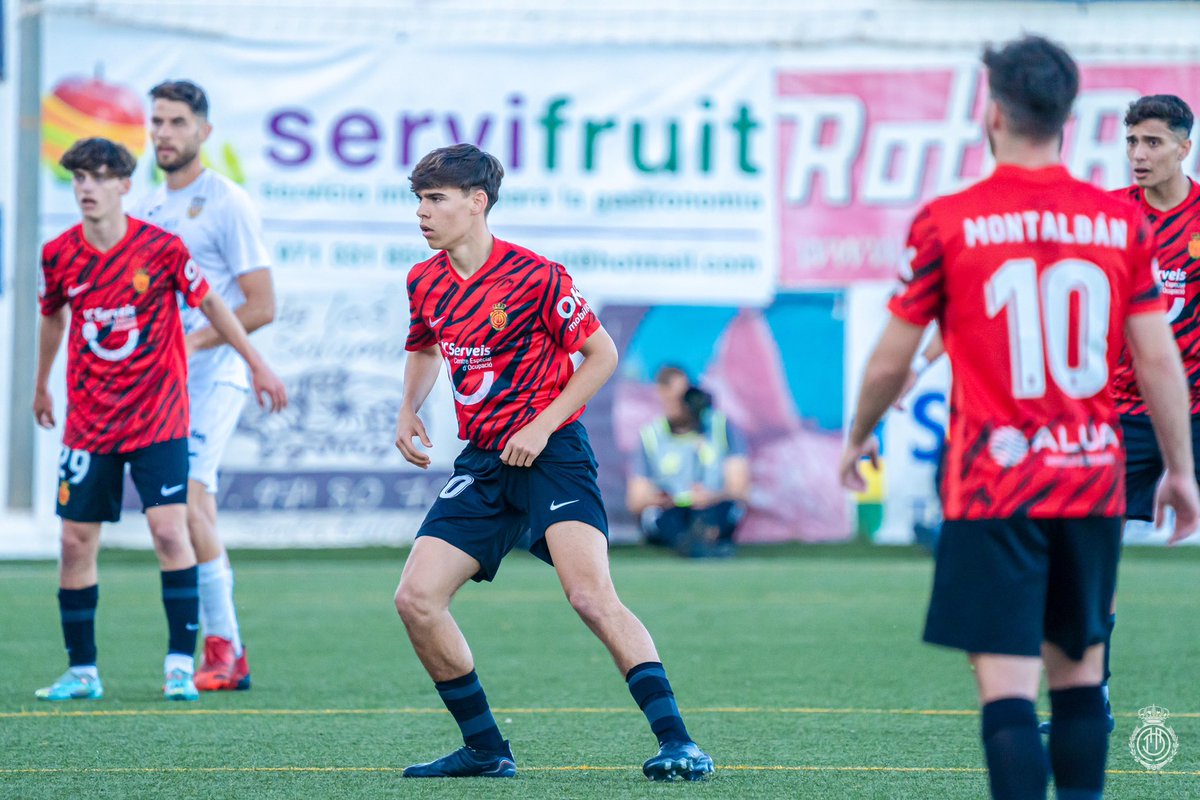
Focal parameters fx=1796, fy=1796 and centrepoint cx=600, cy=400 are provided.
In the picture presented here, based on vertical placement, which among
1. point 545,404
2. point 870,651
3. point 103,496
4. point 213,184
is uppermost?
point 213,184

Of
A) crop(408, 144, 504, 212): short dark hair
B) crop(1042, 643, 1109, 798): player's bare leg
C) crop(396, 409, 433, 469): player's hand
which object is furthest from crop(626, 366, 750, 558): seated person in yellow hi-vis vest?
crop(1042, 643, 1109, 798): player's bare leg

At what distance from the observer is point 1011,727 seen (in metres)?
3.49

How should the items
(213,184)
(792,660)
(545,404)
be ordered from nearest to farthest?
(545,404), (213,184), (792,660)

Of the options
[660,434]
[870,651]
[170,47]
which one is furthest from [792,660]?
[170,47]

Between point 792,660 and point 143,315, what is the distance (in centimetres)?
326

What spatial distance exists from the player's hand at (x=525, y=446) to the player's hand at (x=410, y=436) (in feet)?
0.98

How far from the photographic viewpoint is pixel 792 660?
8.05 meters

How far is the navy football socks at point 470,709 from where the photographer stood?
16.8 ft

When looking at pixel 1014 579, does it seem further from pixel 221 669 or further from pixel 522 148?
pixel 522 148

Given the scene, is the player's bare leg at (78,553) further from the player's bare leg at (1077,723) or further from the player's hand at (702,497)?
the player's hand at (702,497)

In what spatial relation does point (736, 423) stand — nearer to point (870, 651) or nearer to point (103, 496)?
point (870, 651)

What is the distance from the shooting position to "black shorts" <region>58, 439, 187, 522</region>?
670 cm

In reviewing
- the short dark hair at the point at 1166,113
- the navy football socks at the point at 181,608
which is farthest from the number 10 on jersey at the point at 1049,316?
the navy football socks at the point at 181,608

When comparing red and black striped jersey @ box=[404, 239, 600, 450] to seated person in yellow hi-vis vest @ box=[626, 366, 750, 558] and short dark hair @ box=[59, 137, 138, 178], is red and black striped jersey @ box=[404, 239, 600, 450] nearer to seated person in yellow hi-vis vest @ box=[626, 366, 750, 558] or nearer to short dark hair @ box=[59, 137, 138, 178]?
short dark hair @ box=[59, 137, 138, 178]
